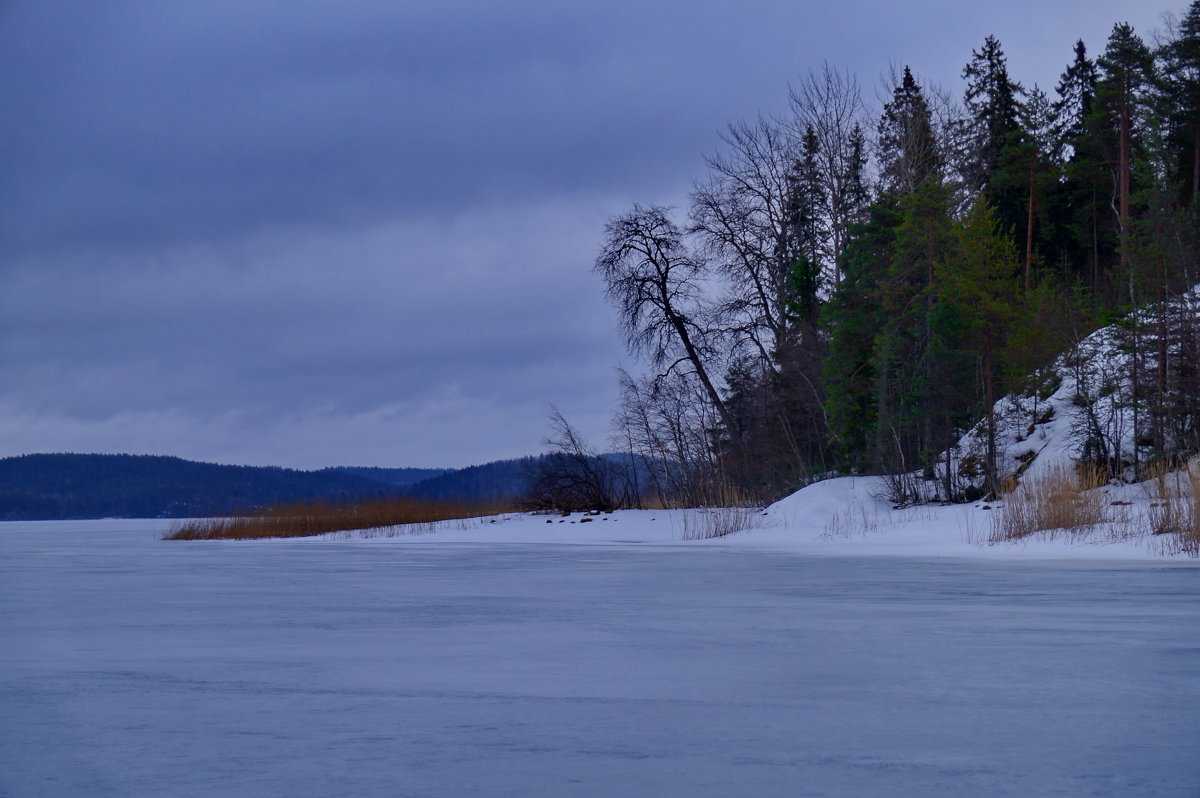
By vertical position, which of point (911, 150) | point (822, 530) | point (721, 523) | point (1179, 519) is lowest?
point (822, 530)

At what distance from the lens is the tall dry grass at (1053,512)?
608 inches

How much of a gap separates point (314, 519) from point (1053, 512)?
23.1 m

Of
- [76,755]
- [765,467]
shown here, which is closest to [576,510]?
[765,467]

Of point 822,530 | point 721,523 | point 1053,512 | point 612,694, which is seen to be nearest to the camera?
point 612,694

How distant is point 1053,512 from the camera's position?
1565cm

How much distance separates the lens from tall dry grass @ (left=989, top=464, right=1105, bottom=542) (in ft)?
50.7

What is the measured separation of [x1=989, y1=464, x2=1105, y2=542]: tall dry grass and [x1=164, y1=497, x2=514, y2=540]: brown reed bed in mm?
20159

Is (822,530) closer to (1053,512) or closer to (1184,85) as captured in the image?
(1053,512)

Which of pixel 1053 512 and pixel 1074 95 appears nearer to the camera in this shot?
pixel 1053 512

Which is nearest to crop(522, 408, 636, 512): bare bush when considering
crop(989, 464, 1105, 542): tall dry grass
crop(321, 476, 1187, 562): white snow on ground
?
crop(321, 476, 1187, 562): white snow on ground

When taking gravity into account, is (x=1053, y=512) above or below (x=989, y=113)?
below

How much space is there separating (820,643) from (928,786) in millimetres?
2869

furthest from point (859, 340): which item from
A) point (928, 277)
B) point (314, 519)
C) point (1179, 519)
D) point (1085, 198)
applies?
point (1085, 198)

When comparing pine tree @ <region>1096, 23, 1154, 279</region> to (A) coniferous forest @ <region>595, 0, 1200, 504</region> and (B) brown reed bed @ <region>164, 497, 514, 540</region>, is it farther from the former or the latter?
(B) brown reed bed @ <region>164, 497, 514, 540</region>
